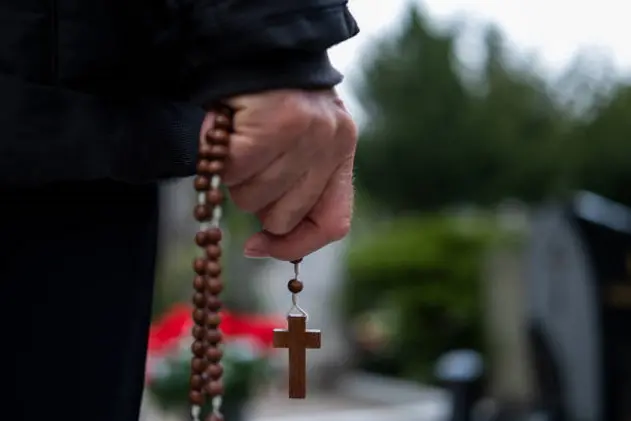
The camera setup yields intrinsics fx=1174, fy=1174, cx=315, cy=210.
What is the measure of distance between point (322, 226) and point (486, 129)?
11898 mm

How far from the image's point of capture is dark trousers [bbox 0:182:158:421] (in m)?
1.01

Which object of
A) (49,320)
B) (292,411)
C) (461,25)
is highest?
(461,25)

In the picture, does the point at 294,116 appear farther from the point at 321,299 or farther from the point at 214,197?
the point at 321,299

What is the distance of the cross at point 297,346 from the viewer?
3.51 ft

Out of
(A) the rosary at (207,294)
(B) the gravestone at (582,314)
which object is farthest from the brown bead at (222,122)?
(B) the gravestone at (582,314)

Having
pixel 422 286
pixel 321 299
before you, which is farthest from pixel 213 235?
pixel 321 299

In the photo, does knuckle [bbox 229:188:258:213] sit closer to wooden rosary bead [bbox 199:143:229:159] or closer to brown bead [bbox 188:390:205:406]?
wooden rosary bead [bbox 199:143:229:159]

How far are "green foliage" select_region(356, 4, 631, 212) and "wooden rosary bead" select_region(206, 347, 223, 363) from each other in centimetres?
1144

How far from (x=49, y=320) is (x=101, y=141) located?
16 cm

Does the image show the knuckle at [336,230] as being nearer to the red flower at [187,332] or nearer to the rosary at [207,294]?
the rosary at [207,294]

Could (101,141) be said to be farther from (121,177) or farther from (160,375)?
(160,375)

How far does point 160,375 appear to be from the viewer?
3.74 metres

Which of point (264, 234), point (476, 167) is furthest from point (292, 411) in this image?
point (264, 234)

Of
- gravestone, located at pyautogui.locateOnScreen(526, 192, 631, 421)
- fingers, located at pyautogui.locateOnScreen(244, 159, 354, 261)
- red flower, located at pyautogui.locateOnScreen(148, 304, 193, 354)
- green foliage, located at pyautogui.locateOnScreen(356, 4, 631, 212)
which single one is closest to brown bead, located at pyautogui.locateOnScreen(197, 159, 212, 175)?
fingers, located at pyautogui.locateOnScreen(244, 159, 354, 261)
